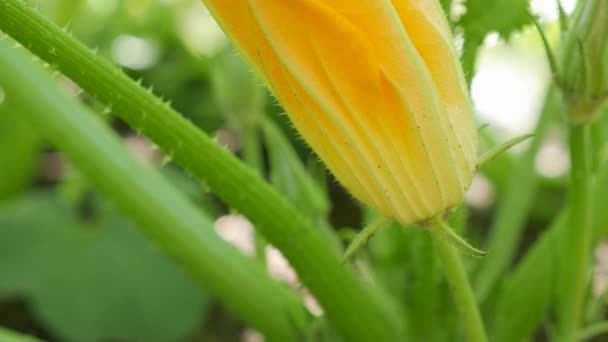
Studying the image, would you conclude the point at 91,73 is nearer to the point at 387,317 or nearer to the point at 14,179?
the point at 387,317

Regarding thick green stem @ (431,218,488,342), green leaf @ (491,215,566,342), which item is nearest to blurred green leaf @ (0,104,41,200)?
green leaf @ (491,215,566,342)

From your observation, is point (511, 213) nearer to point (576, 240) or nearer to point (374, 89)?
Answer: point (576, 240)

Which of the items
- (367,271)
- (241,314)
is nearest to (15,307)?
(241,314)

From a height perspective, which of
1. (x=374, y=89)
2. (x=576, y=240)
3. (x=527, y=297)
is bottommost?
(x=527, y=297)

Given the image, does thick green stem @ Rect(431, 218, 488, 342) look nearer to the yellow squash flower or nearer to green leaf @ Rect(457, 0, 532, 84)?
the yellow squash flower

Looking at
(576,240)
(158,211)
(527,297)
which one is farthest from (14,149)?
(576,240)

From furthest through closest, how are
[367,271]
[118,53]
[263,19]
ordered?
[118,53] < [367,271] < [263,19]

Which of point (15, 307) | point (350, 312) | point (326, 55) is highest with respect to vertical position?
point (326, 55)

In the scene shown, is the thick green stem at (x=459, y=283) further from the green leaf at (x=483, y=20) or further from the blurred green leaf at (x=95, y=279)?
the blurred green leaf at (x=95, y=279)
